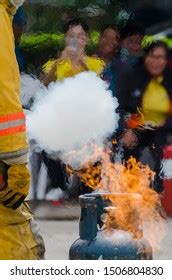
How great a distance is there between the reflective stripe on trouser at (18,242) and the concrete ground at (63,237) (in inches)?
14.8

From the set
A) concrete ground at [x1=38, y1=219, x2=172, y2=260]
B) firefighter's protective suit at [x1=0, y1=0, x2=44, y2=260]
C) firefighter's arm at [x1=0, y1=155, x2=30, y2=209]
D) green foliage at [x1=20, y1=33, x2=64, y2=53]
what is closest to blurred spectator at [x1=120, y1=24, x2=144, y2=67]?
green foliage at [x1=20, y1=33, x2=64, y2=53]

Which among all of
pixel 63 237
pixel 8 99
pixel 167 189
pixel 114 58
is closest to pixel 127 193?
pixel 63 237

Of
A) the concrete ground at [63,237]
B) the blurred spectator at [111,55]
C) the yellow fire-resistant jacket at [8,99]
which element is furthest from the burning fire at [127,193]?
the yellow fire-resistant jacket at [8,99]

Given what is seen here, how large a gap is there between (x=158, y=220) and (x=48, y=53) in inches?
35.2

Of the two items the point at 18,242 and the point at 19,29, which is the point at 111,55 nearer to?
the point at 19,29

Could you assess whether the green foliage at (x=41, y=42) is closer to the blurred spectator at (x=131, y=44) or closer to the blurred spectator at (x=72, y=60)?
the blurred spectator at (x=72, y=60)

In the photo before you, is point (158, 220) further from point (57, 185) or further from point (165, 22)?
point (165, 22)

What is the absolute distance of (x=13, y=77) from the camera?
273 cm

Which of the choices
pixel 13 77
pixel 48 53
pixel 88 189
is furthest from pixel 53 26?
pixel 13 77

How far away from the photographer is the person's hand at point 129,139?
12.5 feet

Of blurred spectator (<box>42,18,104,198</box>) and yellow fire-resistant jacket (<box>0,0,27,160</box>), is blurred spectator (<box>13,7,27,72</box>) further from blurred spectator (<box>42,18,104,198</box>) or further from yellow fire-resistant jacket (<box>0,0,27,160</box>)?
yellow fire-resistant jacket (<box>0,0,27,160</box>)
